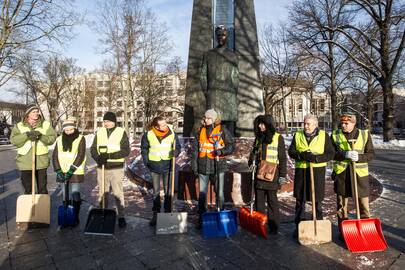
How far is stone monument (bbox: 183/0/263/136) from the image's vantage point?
876 cm

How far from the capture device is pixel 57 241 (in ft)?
13.5

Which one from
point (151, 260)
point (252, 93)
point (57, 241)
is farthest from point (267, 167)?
point (252, 93)

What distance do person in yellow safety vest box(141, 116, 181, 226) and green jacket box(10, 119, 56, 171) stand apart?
1521 mm

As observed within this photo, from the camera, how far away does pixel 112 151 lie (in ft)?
15.2

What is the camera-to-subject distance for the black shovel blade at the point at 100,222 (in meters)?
4.37

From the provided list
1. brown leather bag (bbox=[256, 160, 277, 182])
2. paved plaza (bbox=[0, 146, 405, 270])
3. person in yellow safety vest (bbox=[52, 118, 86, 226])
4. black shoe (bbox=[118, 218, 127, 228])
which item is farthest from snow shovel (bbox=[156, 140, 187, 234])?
person in yellow safety vest (bbox=[52, 118, 86, 226])

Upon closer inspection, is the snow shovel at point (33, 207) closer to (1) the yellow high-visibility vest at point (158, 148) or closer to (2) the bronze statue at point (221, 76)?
(1) the yellow high-visibility vest at point (158, 148)

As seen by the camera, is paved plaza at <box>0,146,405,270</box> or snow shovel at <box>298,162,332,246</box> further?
snow shovel at <box>298,162,332,246</box>

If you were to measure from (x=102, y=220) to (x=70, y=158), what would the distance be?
1.11 metres

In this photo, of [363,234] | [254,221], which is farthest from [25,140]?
[363,234]

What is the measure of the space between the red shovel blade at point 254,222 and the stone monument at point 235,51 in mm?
4398

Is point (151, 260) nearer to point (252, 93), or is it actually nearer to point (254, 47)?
point (252, 93)

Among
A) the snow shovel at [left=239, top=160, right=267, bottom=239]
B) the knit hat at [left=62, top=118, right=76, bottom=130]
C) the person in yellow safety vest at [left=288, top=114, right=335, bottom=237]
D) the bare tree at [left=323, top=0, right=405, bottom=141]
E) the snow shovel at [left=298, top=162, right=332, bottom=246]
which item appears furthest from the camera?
the bare tree at [left=323, top=0, right=405, bottom=141]

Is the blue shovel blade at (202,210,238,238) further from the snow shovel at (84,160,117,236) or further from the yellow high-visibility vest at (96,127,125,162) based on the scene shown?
the yellow high-visibility vest at (96,127,125,162)
